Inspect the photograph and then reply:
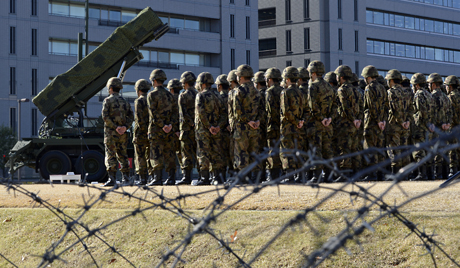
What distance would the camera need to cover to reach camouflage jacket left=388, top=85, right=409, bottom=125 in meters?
11.3

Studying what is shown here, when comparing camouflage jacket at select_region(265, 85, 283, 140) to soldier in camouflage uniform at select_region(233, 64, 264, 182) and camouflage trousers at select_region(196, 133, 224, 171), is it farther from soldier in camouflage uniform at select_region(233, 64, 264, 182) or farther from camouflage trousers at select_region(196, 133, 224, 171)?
camouflage trousers at select_region(196, 133, 224, 171)

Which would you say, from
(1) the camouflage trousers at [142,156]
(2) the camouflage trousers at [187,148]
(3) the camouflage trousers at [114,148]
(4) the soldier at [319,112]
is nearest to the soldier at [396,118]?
(4) the soldier at [319,112]

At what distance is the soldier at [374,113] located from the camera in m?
11.0

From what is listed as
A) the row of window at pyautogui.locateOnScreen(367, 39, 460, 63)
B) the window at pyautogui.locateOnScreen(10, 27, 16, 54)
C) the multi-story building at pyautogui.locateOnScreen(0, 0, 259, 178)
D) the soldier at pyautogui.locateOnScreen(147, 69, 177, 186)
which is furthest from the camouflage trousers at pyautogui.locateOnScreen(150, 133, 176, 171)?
the row of window at pyautogui.locateOnScreen(367, 39, 460, 63)

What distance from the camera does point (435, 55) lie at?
53031mm

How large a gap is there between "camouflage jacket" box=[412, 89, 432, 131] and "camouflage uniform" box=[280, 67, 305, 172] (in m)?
3.06

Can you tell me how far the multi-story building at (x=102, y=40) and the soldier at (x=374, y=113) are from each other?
21.6 m

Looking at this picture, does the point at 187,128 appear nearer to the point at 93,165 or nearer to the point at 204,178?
the point at 204,178

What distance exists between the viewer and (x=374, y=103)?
36.2 feet

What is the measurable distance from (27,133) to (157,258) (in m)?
31.4

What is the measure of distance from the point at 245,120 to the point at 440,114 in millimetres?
4500

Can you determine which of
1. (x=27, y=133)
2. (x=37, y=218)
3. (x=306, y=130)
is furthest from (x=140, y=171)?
(x=27, y=133)

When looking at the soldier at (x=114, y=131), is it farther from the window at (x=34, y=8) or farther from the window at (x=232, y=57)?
the window at (x=232, y=57)

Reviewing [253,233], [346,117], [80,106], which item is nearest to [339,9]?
[80,106]
